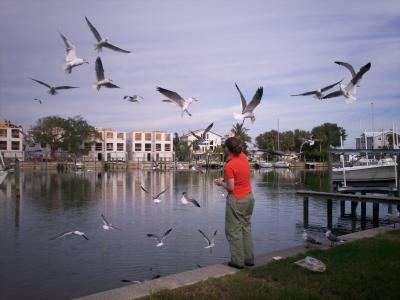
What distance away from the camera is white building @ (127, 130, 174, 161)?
455 ft

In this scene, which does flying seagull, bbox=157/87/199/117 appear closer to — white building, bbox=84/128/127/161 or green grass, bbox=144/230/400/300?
green grass, bbox=144/230/400/300

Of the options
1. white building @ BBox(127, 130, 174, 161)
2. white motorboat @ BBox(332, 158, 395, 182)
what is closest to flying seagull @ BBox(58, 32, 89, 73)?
white motorboat @ BBox(332, 158, 395, 182)

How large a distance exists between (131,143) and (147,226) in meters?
121

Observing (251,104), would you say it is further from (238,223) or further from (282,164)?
(282,164)

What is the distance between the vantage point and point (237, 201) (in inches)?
322

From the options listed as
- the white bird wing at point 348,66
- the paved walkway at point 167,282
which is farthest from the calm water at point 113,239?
the white bird wing at point 348,66

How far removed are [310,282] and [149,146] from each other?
134303mm

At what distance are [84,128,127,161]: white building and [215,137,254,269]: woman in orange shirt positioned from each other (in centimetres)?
12092

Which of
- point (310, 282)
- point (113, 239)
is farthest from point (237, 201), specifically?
point (113, 239)

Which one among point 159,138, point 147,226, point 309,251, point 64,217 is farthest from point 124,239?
point 159,138

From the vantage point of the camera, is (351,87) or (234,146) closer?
(234,146)

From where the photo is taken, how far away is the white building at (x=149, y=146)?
139 m

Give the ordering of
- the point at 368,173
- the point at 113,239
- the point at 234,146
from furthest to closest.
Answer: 1. the point at 368,173
2. the point at 113,239
3. the point at 234,146

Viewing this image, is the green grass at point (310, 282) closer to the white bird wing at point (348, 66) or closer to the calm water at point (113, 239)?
the white bird wing at point (348, 66)
